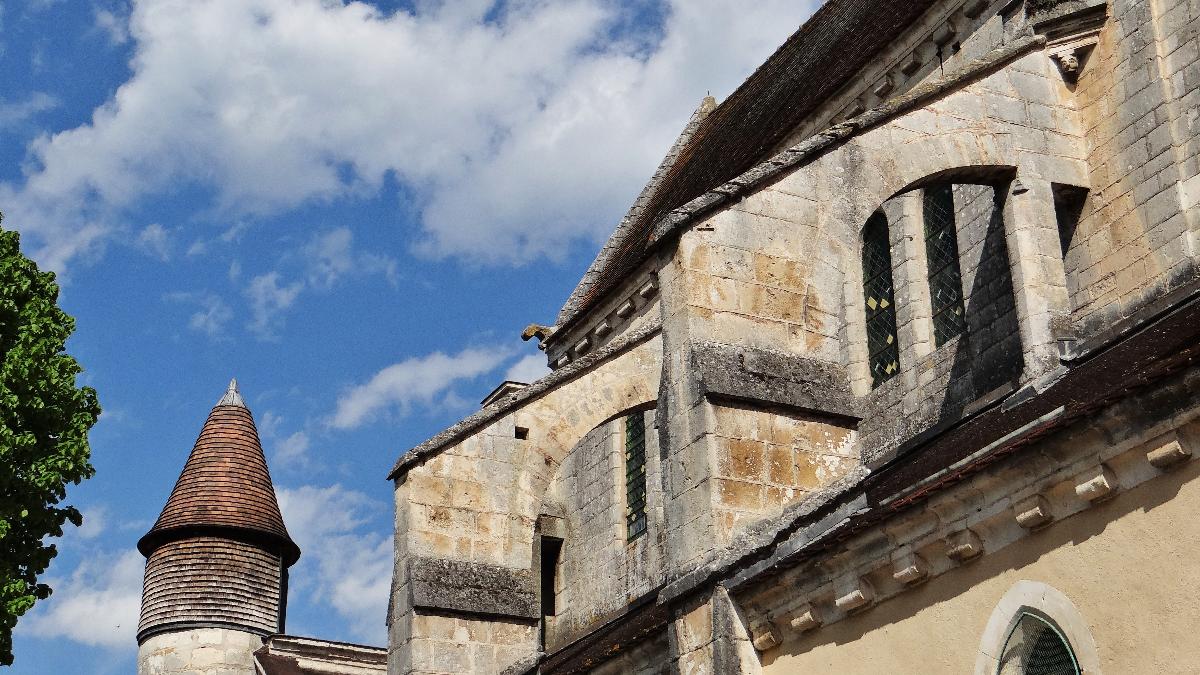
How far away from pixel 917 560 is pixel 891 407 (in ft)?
17.6

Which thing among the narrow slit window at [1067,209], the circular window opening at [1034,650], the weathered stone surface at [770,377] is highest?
the narrow slit window at [1067,209]

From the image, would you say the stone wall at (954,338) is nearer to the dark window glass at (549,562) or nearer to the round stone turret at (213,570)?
the dark window glass at (549,562)

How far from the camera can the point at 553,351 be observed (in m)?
19.2

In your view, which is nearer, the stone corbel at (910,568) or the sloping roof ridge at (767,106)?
the stone corbel at (910,568)

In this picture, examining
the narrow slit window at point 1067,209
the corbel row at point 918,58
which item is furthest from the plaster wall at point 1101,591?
the corbel row at point 918,58

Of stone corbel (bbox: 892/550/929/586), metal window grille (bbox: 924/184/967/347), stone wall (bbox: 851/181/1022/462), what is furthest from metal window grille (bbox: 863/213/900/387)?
stone corbel (bbox: 892/550/929/586)

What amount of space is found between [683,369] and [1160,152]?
3.72 meters

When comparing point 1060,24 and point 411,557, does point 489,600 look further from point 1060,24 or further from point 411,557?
point 1060,24

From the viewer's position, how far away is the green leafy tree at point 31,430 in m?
14.9

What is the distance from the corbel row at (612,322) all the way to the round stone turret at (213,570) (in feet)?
21.0

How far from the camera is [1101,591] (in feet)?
21.8

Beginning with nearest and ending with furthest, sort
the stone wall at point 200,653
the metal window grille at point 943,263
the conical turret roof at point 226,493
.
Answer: the metal window grille at point 943,263 < the stone wall at point 200,653 < the conical turret roof at point 226,493

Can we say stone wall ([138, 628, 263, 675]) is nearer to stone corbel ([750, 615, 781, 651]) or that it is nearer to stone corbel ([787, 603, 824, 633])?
stone corbel ([750, 615, 781, 651])

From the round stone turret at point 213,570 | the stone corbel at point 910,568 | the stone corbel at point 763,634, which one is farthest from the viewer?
the round stone turret at point 213,570
